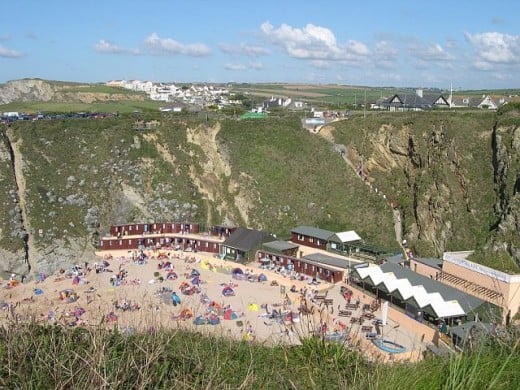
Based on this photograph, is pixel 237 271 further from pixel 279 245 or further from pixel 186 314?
pixel 186 314

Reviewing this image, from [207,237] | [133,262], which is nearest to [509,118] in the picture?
[207,237]

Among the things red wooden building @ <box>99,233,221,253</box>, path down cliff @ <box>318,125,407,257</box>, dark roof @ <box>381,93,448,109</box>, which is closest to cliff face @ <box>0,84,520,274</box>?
path down cliff @ <box>318,125,407,257</box>

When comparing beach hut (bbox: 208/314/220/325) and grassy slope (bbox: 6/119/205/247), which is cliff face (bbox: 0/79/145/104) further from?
beach hut (bbox: 208/314/220/325)

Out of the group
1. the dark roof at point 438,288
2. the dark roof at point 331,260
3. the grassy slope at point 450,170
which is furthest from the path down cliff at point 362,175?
the dark roof at point 438,288

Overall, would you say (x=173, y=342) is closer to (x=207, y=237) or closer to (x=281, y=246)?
(x=281, y=246)

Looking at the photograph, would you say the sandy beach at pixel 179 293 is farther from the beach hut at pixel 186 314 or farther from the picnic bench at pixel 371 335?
the picnic bench at pixel 371 335

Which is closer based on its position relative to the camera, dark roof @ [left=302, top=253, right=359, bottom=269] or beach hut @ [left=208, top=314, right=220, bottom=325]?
beach hut @ [left=208, top=314, right=220, bottom=325]

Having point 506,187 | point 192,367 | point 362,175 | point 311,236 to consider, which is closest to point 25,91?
point 362,175
